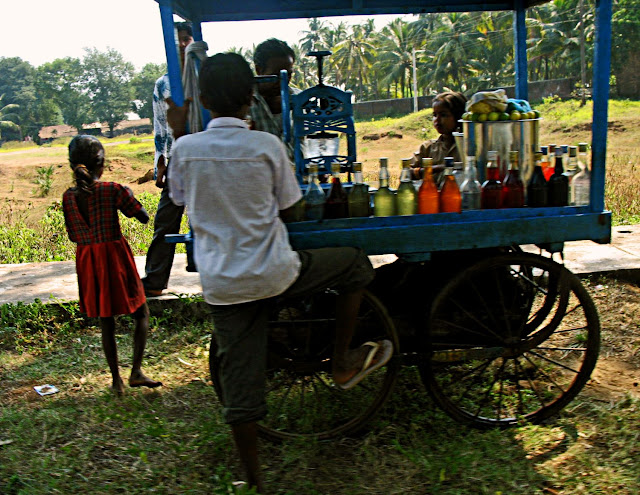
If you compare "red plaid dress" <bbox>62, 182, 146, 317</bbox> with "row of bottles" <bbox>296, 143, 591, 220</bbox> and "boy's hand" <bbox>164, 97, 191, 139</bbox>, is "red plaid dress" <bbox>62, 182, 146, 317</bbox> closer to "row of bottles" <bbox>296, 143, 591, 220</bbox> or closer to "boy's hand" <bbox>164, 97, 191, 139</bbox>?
"boy's hand" <bbox>164, 97, 191, 139</bbox>

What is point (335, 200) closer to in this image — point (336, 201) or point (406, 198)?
point (336, 201)

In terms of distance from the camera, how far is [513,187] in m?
2.81

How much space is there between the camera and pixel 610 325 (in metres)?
4.15

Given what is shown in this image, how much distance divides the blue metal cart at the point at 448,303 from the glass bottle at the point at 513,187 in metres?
0.06

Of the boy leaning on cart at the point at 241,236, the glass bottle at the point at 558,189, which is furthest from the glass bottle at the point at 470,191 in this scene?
the boy leaning on cart at the point at 241,236

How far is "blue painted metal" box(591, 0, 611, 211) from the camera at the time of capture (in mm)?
2705

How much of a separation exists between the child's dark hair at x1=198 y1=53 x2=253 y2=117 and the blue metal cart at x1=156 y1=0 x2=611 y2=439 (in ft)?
1.62

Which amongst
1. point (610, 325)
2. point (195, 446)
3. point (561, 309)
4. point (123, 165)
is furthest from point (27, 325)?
point (123, 165)

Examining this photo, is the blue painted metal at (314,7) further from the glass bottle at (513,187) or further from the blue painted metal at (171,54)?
the glass bottle at (513,187)

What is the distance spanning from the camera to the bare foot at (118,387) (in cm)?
354

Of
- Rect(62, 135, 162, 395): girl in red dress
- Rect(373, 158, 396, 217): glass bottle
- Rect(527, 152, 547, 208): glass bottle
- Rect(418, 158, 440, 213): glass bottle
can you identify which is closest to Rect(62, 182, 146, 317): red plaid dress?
Rect(62, 135, 162, 395): girl in red dress

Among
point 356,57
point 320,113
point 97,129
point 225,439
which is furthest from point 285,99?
point 97,129

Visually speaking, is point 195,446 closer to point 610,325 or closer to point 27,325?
point 27,325

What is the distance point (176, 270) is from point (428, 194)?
3.11 meters
